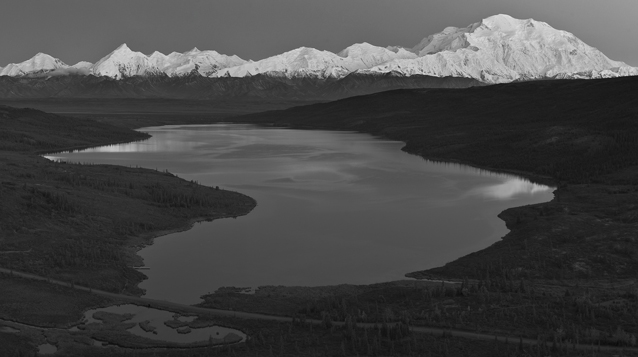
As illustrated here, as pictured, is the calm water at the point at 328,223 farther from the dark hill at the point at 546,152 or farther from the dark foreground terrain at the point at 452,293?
the dark hill at the point at 546,152

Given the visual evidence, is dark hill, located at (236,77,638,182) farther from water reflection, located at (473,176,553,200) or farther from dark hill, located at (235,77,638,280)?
water reflection, located at (473,176,553,200)

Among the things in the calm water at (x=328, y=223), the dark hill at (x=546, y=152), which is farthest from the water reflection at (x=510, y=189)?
the dark hill at (x=546, y=152)

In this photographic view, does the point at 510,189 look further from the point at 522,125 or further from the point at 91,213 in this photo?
the point at 522,125

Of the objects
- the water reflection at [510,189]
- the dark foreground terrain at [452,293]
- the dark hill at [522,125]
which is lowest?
the dark foreground terrain at [452,293]

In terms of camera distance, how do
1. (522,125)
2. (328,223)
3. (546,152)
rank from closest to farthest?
(328,223), (546,152), (522,125)

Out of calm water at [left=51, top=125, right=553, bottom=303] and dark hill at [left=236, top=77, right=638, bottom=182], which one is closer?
calm water at [left=51, top=125, right=553, bottom=303]

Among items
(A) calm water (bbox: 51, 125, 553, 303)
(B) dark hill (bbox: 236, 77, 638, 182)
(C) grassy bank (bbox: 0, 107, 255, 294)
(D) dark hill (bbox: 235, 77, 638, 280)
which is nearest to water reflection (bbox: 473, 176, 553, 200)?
(A) calm water (bbox: 51, 125, 553, 303)

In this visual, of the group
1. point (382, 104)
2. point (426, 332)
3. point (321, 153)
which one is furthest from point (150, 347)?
point (382, 104)

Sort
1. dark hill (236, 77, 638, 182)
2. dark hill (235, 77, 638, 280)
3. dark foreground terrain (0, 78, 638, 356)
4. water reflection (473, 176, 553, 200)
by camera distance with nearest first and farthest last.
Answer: dark foreground terrain (0, 78, 638, 356) → dark hill (235, 77, 638, 280) → water reflection (473, 176, 553, 200) → dark hill (236, 77, 638, 182)

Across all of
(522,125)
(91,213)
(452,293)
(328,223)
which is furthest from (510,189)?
(522,125)
